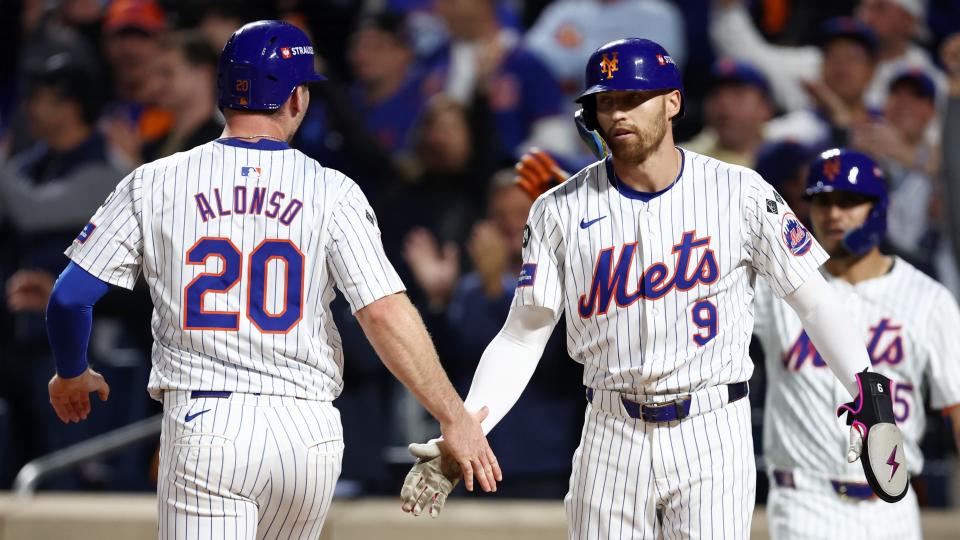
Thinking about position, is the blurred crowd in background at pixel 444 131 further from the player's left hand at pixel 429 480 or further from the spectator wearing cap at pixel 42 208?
the player's left hand at pixel 429 480

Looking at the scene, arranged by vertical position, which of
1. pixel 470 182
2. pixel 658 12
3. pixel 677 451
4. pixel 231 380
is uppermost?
pixel 658 12

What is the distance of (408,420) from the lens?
6.16 meters

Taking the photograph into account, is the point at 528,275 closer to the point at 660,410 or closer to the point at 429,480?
the point at 660,410

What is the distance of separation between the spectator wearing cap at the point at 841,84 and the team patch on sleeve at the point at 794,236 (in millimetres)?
3298

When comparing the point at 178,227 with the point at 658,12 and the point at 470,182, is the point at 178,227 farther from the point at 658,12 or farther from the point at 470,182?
the point at 658,12

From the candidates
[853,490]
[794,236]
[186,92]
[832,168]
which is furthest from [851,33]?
[794,236]

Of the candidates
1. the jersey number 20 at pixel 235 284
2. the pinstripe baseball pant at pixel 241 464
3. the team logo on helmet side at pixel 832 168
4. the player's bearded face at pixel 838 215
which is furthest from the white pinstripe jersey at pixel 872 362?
the jersey number 20 at pixel 235 284

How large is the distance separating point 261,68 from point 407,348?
0.82 metres

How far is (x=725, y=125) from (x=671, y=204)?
3.30 m

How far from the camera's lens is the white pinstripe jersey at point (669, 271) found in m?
3.17

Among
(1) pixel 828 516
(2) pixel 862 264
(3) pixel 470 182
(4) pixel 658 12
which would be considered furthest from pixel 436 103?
(1) pixel 828 516

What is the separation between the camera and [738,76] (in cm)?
642

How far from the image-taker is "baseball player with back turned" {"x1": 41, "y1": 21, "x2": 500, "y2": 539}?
2916 mm

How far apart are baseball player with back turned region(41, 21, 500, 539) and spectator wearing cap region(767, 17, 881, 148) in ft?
12.7
